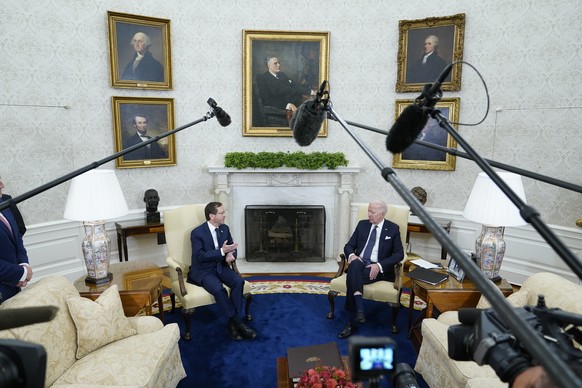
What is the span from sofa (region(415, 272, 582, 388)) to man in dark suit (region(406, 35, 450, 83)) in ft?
12.2

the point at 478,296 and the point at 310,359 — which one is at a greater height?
the point at 478,296

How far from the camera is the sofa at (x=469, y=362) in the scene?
2.87m

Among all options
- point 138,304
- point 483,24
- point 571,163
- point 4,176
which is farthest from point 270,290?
point 483,24

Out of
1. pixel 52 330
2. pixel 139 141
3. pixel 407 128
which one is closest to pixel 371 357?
pixel 407 128

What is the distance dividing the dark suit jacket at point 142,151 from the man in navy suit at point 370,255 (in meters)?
3.42

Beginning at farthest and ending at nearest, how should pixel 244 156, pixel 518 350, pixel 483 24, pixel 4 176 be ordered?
pixel 244 156, pixel 483 24, pixel 4 176, pixel 518 350

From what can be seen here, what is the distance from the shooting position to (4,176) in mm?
5148

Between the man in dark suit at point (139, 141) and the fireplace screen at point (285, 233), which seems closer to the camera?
the man in dark suit at point (139, 141)

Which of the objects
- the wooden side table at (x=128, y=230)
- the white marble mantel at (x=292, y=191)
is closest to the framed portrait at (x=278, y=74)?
the white marble mantel at (x=292, y=191)

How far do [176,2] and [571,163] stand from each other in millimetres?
6113

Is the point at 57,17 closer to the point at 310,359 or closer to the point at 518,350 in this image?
the point at 310,359

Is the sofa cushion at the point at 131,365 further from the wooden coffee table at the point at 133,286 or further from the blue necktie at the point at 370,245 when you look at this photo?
the blue necktie at the point at 370,245

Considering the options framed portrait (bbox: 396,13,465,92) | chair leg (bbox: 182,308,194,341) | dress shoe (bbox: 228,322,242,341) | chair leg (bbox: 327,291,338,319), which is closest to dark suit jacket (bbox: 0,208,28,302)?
chair leg (bbox: 182,308,194,341)

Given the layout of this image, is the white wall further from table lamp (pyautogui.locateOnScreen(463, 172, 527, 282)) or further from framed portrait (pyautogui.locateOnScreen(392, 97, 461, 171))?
table lamp (pyautogui.locateOnScreen(463, 172, 527, 282))
